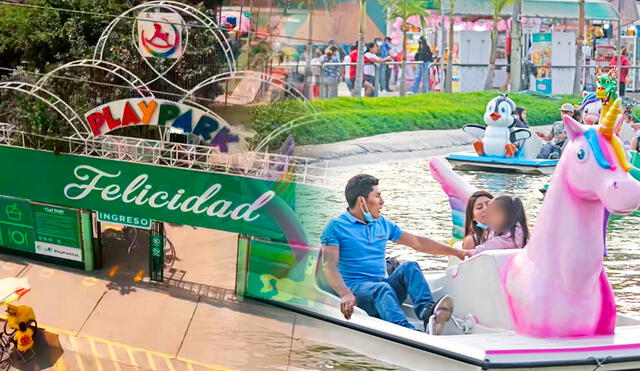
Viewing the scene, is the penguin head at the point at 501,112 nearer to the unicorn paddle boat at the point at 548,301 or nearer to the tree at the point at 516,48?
the unicorn paddle boat at the point at 548,301

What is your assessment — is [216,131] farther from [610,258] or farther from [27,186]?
[610,258]

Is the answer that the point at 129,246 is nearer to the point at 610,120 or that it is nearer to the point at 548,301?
the point at 548,301

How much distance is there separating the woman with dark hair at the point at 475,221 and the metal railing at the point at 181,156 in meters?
1.49

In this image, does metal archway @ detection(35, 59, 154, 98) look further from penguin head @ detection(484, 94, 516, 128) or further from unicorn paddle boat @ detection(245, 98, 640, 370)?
penguin head @ detection(484, 94, 516, 128)

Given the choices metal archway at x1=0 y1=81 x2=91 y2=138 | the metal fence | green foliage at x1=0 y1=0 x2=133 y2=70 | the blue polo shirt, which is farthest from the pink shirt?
the metal fence

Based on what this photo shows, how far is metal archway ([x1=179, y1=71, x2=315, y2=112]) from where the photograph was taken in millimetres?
8719

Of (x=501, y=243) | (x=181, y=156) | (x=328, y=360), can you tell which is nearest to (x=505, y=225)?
(x=501, y=243)

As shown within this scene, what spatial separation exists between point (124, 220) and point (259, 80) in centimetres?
213

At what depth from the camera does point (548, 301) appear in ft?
21.5

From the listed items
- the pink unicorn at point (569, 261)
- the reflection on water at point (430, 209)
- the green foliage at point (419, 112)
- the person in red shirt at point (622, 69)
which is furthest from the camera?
the person in red shirt at point (622, 69)

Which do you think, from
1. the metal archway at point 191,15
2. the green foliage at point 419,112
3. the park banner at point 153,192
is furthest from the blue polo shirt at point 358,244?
the green foliage at point 419,112

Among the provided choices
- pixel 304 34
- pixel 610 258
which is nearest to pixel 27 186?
pixel 304 34

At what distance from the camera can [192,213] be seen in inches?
373

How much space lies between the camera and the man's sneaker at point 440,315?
6.79 metres
